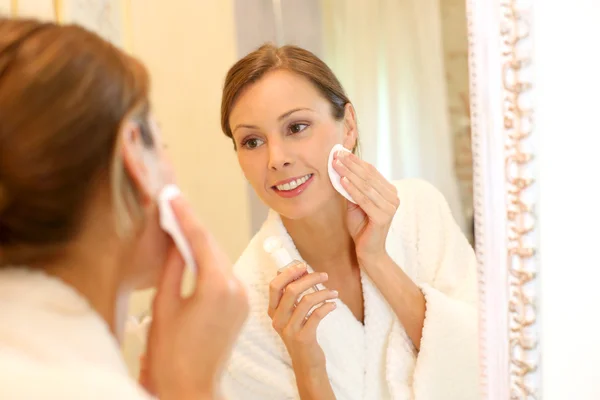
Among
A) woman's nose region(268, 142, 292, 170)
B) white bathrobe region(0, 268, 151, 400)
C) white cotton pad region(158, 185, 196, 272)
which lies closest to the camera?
white bathrobe region(0, 268, 151, 400)

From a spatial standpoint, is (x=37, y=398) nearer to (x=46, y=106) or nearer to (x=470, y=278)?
(x=46, y=106)

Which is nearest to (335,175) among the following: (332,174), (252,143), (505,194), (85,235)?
(332,174)

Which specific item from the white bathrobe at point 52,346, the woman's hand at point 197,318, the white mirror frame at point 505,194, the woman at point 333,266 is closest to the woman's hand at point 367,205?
the woman at point 333,266

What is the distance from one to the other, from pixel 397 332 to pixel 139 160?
434mm

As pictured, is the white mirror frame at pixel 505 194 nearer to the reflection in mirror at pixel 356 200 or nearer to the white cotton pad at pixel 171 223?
the reflection in mirror at pixel 356 200

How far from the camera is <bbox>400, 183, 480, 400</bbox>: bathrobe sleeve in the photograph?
762mm

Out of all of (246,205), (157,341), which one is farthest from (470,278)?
(157,341)

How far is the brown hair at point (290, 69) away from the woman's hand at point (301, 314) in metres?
0.21

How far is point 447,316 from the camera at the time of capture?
2.52ft

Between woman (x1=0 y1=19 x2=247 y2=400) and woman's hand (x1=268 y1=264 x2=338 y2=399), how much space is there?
0.64ft

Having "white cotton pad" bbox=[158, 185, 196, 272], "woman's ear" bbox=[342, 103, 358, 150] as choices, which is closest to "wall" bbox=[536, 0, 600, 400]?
"woman's ear" bbox=[342, 103, 358, 150]

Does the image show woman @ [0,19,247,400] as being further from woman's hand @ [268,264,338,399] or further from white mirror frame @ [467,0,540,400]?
white mirror frame @ [467,0,540,400]

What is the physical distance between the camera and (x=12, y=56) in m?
0.44

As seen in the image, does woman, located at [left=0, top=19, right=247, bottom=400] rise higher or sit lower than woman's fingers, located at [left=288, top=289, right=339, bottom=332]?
higher
